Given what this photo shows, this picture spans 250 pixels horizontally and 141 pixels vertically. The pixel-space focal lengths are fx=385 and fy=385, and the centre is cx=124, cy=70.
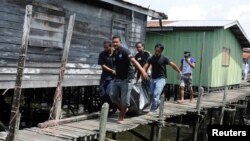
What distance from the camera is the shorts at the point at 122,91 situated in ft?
25.3

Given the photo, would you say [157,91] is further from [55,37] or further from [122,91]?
[55,37]

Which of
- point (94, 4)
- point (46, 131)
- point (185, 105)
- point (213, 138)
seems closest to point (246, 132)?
point (213, 138)

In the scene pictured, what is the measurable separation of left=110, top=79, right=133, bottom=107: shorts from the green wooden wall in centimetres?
894

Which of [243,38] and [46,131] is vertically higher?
[243,38]

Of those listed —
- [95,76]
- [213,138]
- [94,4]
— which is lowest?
[213,138]

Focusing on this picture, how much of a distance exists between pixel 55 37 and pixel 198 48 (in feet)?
26.5

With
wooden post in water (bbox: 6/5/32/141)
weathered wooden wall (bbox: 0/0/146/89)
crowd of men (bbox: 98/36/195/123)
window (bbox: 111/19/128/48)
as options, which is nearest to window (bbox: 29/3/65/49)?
weathered wooden wall (bbox: 0/0/146/89)

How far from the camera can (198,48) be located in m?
16.6

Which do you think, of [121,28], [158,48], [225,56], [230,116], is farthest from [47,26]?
[225,56]

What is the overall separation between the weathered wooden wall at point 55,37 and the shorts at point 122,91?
263 centimetres

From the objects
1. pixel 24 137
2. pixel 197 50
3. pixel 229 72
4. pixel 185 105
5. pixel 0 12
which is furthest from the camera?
pixel 229 72

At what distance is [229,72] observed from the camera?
19.9m

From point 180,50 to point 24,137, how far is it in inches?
464

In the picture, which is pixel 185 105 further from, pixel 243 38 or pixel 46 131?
pixel 243 38
